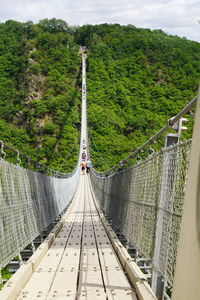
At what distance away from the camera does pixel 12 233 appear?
9.22 ft

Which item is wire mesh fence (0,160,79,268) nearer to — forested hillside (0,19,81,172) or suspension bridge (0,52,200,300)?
suspension bridge (0,52,200,300)

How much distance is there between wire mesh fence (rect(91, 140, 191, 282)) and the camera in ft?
5.99

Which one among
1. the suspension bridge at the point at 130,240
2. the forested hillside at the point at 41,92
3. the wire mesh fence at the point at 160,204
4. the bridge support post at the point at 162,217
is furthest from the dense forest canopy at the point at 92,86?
the bridge support post at the point at 162,217

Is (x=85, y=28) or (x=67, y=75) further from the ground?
(x=85, y=28)

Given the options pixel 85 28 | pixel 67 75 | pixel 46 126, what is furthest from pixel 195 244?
pixel 85 28

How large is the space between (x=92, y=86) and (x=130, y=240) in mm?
42707

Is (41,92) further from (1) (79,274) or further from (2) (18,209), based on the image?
(1) (79,274)

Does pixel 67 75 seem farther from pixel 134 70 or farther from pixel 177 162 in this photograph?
pixel 177 162

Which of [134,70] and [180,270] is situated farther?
[134,70]

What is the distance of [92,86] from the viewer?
1797 inches

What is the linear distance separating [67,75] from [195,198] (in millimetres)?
48590

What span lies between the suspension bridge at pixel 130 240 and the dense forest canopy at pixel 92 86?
2395 cm

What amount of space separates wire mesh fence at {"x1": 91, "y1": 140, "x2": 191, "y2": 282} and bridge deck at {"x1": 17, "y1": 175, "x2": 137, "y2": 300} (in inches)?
9.3

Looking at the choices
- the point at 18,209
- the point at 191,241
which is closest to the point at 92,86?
the point at 18,209
